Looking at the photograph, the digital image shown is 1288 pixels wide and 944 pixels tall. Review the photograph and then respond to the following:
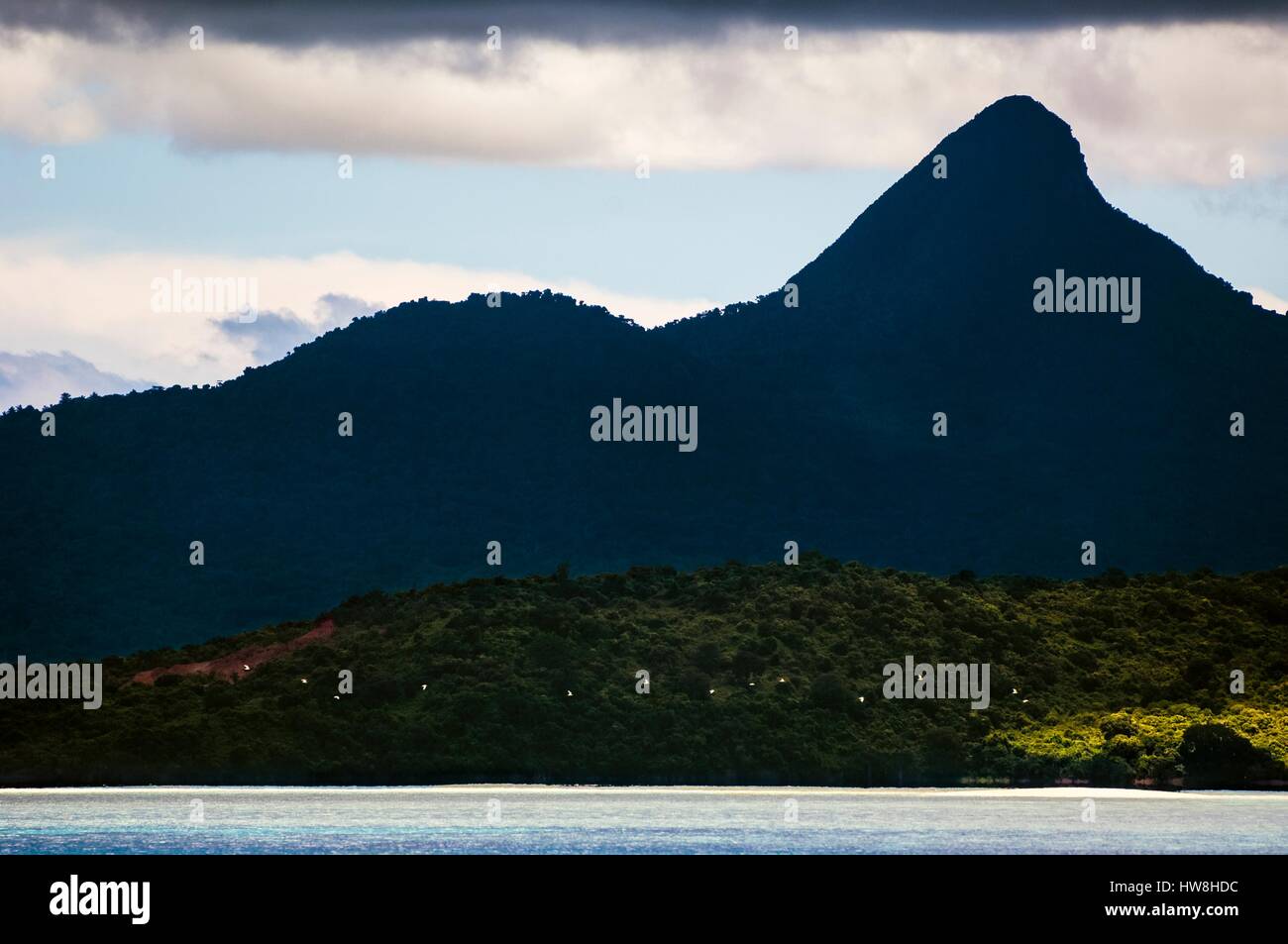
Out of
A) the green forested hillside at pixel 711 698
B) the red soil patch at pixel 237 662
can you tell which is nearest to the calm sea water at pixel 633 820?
the green forested hillside at pixel 711 698

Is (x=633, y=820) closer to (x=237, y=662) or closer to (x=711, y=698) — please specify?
(x=711, y=698)

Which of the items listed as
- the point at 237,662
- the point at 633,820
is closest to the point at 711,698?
the point at 633,820

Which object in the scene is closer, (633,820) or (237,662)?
(633,820)

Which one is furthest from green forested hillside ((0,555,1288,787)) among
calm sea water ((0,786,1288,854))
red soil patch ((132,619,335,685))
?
calm sea water ((0,786,1288,854))

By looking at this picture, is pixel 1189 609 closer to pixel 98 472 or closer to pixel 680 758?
pixel 680 758

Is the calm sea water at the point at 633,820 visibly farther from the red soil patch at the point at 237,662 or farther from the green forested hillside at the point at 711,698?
the red soil patch at the point at 237,662
